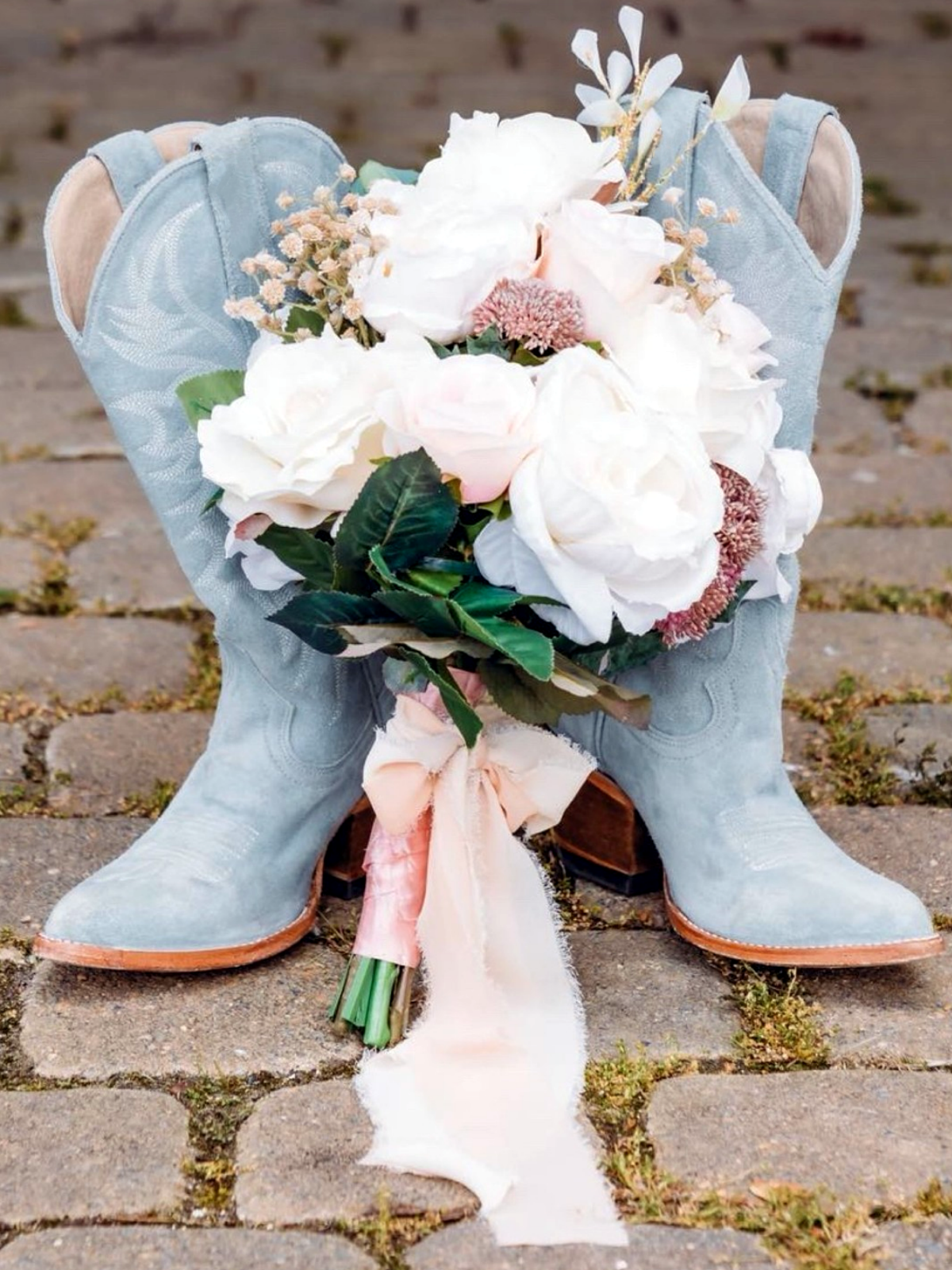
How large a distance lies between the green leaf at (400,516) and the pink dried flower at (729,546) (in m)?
0.23

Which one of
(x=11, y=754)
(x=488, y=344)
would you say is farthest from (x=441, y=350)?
(x=11, y=754)

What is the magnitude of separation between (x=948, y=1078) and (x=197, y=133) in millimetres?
1224

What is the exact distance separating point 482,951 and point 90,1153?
0.41 metres

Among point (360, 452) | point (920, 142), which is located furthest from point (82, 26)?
point (360, 452)

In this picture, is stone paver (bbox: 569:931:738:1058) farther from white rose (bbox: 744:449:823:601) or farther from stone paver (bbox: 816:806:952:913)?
white rose (bbox: 744:449:823:601)

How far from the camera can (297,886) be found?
192cm

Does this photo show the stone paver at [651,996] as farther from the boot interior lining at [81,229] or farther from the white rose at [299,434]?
the boot interior lining at [81,229]

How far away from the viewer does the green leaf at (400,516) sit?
153 cm

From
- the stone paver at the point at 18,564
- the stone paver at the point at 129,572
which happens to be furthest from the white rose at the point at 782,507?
the stone paver at the point at 18,564

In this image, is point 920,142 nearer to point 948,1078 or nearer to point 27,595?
point 27,595

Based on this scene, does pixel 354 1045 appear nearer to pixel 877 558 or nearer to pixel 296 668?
pixel 296 668

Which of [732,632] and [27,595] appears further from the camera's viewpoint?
[27,595]

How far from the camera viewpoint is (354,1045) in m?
1.74

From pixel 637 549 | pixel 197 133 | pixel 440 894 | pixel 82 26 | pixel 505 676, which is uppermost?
pixel 197 133
